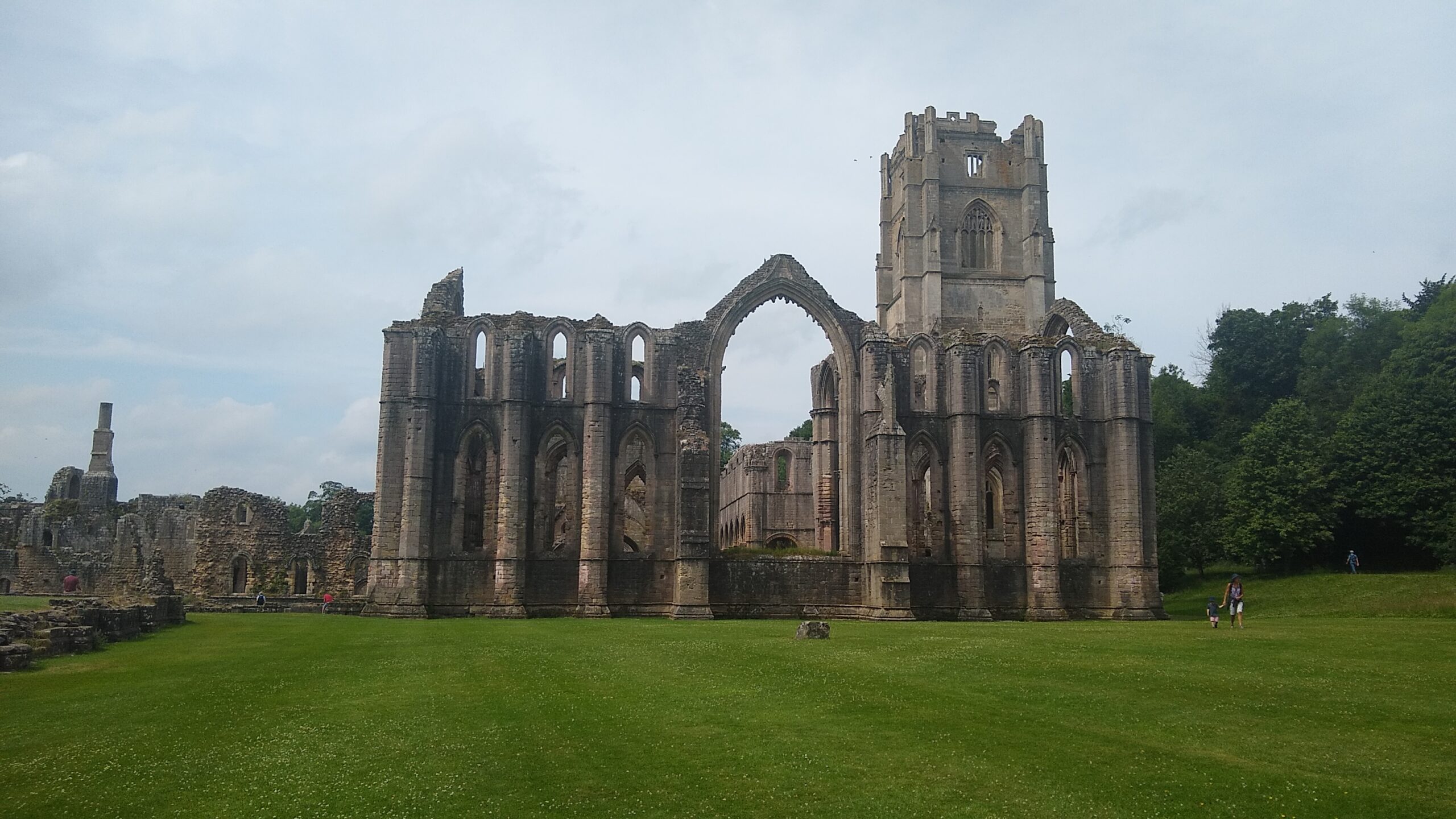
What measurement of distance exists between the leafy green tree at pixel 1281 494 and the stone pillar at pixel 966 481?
1363 centimetres

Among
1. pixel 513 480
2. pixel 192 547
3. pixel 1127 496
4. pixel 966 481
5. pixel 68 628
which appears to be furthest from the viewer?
pixel 192 547

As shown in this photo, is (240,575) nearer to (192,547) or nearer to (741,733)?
(192,547)

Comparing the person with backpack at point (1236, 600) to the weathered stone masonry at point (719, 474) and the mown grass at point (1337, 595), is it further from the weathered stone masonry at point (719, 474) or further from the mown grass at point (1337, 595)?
the weathered stone masonry at point (719, 474)

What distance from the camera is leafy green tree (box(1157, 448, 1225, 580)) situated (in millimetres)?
45844

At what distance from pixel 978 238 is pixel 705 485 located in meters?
37.0

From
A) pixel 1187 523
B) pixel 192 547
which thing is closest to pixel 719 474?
pixel 192 547

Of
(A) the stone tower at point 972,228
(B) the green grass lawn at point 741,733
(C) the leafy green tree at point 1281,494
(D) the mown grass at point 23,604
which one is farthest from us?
(A) the stone tower at point 972,228

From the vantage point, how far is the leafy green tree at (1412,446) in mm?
38812

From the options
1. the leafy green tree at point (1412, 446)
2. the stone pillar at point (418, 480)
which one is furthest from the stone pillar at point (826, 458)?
the leafy green tree at point (1412, 446)

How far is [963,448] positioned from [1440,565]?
19.1 metres

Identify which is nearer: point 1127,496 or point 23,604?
point 23,604

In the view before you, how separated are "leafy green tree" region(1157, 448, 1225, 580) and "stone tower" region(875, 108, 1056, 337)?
617 inches

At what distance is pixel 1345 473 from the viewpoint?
41.6 metres

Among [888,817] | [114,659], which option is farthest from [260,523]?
[888,817]
